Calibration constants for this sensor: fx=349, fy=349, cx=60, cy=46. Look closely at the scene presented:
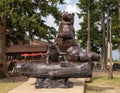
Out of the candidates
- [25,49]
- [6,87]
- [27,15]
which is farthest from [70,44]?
[25,49]

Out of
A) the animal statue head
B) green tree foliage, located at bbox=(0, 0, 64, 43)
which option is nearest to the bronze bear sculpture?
the animal statue head

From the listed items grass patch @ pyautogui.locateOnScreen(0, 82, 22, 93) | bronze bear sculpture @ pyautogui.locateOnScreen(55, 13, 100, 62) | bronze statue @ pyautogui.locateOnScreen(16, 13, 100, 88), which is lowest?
grass patch @ pyautogui.locateOnScreen(0, 82, 22, 93)

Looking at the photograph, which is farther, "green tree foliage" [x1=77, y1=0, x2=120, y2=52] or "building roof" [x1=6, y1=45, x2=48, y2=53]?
"building roof" [x1=6, y1=45, x2=48, y2=53]

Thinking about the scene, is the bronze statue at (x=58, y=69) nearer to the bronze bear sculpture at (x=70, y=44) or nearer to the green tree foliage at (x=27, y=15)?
the bronze bear sculpture at (x=70, y=44)

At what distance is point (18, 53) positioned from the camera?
43938 mm

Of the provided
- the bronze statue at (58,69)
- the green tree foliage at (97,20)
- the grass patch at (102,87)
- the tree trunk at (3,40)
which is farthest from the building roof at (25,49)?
the bronze statue at (58,69)

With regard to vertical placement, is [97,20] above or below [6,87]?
above

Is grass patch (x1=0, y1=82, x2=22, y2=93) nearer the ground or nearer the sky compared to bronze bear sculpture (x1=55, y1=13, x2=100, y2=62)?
nearer the ground

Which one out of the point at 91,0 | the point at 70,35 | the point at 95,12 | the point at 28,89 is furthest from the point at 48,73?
the point at 95,12

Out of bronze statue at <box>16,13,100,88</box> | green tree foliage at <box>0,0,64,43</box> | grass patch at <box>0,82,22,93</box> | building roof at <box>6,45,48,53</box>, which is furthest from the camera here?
building roof at <box>6,45,48,53</box>

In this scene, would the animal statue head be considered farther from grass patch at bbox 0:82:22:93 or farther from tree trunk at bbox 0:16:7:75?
tree trunk at bbox 0:16:7:75

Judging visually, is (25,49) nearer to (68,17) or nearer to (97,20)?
(97,20)

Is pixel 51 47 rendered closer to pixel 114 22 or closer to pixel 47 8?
pixel 47 8

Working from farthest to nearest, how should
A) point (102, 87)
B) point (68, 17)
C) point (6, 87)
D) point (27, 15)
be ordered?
1. point (27, 15)
2. point (6, 87)
3. point (102, 87)
4. point (68, 17)
